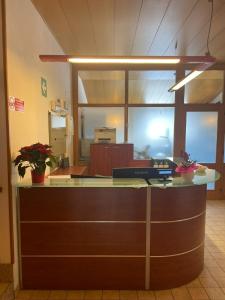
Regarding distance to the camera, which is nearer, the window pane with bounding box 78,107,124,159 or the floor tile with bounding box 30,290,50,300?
the floor tile with bounding box 30,290,50,300

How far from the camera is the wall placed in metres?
2.36

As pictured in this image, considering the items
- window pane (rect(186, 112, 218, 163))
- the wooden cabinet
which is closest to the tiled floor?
the wooden cabinet

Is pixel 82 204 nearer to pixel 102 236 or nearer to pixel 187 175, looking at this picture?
pixel 102 236

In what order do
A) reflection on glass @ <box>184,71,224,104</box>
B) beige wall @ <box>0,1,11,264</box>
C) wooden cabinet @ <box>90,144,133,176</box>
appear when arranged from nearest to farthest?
beige wall @ <box>0,1,11,264</box> < wooden cabinet @ <box>90,144,133,176</box> < reflection on glass @ <box>184,71,224,104</box>

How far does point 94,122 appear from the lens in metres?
5.74

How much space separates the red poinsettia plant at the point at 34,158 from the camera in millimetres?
2326

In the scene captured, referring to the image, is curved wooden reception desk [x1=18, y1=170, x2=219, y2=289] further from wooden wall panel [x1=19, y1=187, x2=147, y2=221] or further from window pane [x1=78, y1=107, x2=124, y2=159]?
window pane [x1=78, y1=107, x2=124, y2=159]

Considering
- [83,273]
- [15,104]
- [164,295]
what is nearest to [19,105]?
[15,104]

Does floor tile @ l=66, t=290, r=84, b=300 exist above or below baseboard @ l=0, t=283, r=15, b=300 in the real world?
below

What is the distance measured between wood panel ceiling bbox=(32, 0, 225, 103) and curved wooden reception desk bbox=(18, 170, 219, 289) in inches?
76.6

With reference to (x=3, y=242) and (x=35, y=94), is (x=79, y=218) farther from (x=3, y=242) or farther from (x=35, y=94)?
(x=35, y=94)

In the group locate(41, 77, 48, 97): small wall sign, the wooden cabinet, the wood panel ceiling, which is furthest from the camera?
the wooden cabinet

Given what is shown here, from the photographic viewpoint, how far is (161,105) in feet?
18.3

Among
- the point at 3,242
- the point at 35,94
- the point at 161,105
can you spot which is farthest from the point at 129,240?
the point at 161,105
